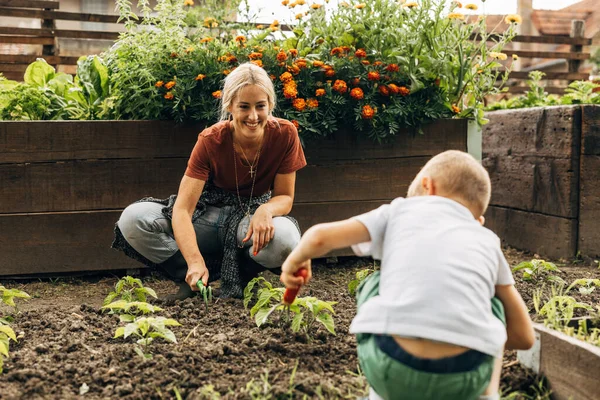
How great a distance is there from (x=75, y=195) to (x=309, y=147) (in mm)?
1350

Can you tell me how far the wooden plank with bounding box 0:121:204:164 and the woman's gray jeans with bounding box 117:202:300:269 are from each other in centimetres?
60

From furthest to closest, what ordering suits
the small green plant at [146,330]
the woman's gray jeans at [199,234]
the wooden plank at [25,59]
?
the wooden plank at [25,59] → the woman's gray jeans at [199,234] → the small green plant at [146,330]

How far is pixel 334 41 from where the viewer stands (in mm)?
3938

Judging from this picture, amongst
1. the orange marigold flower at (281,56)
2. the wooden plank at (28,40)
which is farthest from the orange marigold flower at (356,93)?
the wooden plank at (28,40)

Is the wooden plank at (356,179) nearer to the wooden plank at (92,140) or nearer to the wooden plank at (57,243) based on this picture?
the wooden plank at (92,140)

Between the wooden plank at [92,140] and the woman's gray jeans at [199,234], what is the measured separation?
0.60m

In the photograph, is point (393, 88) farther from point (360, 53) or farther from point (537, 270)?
point (537, 270)

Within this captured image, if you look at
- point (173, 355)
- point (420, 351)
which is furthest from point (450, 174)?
point (173, 355)

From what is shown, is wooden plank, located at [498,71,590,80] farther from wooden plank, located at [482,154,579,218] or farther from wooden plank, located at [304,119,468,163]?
wooden plank, located at [304,119,468,163]

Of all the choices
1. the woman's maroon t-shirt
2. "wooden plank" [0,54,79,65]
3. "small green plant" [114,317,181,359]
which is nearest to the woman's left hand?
the woman's maroon t-shirt

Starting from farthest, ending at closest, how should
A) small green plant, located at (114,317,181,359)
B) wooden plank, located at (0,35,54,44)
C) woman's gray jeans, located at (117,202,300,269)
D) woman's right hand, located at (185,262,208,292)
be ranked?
1. wooden plank, located at (0,35,54,44)
2. woman's gray jeans, located at (117,202,300,269)
3. woman's right hand, located at (185,262,208,292)
4. small green plant, located at (114,317,181,359)

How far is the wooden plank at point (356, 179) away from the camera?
3807 millimetres

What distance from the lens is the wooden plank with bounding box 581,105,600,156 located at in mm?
3945

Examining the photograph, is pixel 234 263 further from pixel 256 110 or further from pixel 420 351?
pixel 420 351
